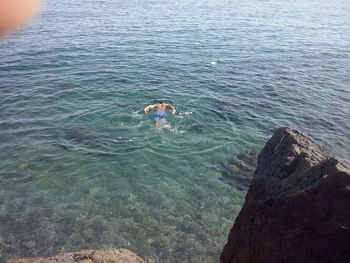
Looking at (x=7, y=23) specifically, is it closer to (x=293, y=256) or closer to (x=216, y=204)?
(x=216, y=204)

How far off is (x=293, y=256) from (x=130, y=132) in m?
13.4

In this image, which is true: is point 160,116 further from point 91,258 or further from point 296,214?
point 296,214

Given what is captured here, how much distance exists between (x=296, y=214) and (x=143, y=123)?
45.3 feet

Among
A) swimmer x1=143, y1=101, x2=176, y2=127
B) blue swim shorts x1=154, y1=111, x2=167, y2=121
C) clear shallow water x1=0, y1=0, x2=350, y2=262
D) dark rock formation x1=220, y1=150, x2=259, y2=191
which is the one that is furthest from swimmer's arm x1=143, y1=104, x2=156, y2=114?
dark rock formation x1=220, y1=150, x2=259, y2=191

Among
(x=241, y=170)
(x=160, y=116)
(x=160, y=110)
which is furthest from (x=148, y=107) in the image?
(x=241, y=170)

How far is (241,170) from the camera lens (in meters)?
15.8

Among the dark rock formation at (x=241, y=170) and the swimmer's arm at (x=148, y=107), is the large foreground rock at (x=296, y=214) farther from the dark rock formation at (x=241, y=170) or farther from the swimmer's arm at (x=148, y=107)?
the swimmer's arm at (x=148, y=107)

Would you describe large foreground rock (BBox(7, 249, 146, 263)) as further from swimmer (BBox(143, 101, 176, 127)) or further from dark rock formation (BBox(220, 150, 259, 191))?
swimmer (BBox(143, 101, 176, 127))

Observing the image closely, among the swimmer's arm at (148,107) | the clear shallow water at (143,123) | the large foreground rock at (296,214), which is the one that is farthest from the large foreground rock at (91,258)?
the swimmer's arm at (148,107)

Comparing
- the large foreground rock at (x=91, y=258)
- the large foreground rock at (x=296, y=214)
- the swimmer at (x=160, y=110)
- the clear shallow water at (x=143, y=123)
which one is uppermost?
the large foreground rock at (x=296, y=214)

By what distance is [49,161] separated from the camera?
1595 centimetres

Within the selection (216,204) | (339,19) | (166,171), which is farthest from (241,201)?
(339,19)

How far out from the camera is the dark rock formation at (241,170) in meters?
→ 15.0

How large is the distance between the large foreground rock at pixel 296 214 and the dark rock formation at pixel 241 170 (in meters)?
6.42
